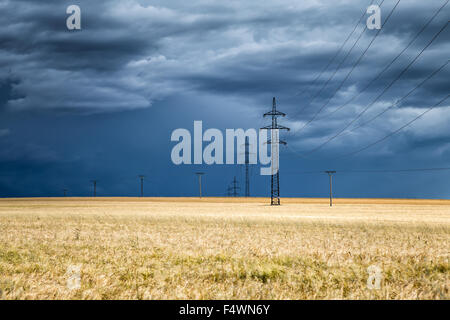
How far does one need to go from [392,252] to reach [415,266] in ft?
11.0

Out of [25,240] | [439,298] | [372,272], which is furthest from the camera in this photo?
[25,240]

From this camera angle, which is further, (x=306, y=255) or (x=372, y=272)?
(x=306, y=255)

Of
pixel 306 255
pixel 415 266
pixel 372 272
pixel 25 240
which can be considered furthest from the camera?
pixel 25 240
